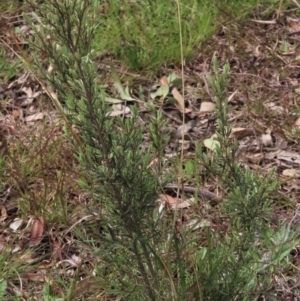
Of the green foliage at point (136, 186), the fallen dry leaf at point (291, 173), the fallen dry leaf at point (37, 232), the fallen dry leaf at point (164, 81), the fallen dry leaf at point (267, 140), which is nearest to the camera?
the green foliage at point (136, 186)

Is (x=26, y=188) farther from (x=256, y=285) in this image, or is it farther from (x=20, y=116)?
(x=256, y=285)

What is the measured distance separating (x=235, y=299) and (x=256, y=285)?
0.30ft

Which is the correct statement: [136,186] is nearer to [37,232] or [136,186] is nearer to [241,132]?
[37,232]

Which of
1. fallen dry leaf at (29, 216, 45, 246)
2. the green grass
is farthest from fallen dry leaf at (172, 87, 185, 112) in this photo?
fallen dry leaf at (29, 216, 45, 246)

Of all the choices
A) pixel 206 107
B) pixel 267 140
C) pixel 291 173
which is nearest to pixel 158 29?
pixel 206 107

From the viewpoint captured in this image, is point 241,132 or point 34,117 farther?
point 34,117

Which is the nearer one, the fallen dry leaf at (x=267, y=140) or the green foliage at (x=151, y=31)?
the fallen dry leaf at (x=267, y=140)

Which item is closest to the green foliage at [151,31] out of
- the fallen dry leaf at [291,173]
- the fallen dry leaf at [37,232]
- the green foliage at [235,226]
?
the fallen dry leaf at [291,173]

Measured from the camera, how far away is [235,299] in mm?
1782

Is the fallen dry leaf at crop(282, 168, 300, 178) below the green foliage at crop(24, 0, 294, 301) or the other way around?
below

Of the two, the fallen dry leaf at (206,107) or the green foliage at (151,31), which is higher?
the green foliage at (151,31)

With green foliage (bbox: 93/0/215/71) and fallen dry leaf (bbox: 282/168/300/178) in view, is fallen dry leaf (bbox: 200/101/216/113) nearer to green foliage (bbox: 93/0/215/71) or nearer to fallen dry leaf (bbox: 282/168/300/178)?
green foliage (bbox: 93/0/215/71)

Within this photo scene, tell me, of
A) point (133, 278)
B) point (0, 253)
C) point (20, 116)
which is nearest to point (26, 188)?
point (0, 253)

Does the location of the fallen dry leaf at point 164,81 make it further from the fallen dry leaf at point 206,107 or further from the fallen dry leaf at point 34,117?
the fallen dry leaf at point 34,117
